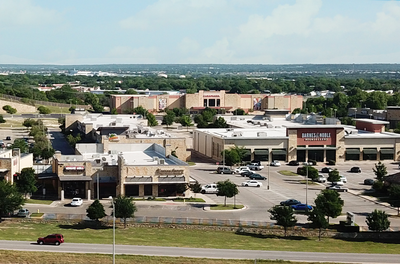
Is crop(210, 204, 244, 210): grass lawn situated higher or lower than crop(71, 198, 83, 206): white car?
lower

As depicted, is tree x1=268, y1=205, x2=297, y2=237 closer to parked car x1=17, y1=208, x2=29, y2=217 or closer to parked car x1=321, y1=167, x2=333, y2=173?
parked car x1=17, y1=208, x2=29, y2=217

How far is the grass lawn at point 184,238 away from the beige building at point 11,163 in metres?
11.0

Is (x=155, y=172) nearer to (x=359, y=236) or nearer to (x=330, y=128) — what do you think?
(x=359, y=236)

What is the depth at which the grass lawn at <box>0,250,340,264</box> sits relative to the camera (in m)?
35.8

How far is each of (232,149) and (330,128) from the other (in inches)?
487

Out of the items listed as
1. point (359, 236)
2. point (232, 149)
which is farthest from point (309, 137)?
point (359, 236)

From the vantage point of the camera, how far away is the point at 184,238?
43.6m

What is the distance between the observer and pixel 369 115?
5133 inches

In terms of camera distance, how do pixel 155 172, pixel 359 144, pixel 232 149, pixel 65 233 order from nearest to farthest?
1. pixel 65 233
2. pixel 155 172
3. pixel 232 149
4. pixel 359 144

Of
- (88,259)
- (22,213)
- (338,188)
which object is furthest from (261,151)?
(88,259)

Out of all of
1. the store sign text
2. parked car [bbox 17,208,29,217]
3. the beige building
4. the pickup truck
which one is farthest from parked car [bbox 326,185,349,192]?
parked car [bbox 17,208,29,217]

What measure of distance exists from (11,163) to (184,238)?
19.7 m

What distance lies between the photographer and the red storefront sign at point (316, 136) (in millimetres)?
82500

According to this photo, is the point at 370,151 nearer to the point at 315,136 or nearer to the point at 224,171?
the point at 315,136
